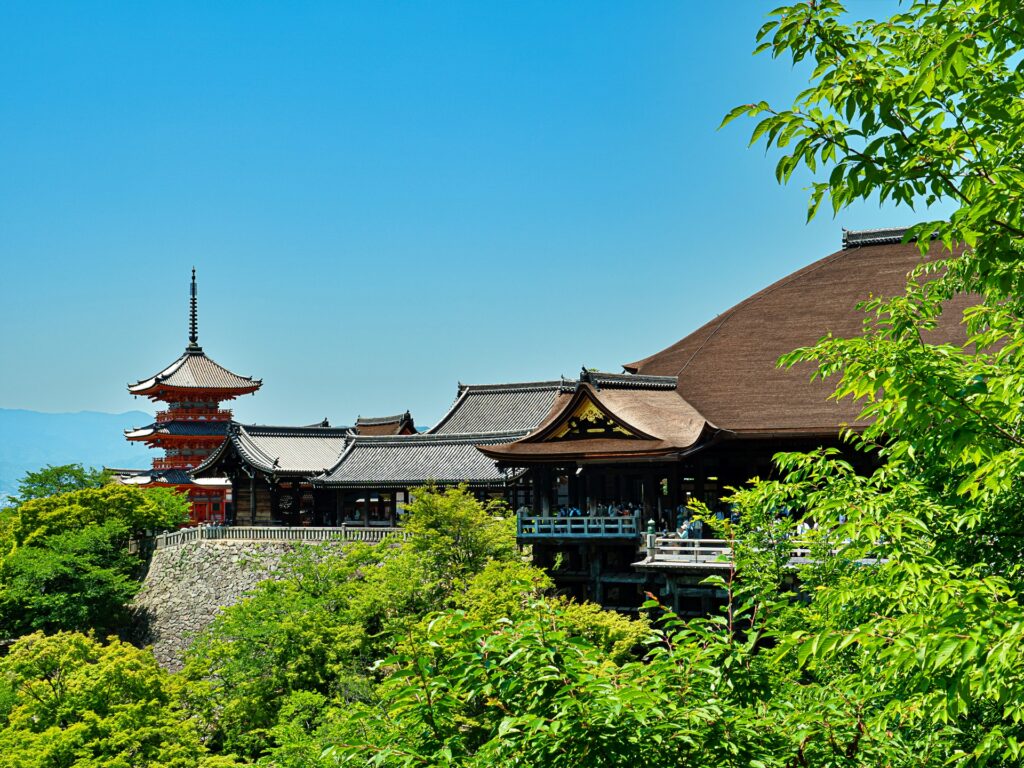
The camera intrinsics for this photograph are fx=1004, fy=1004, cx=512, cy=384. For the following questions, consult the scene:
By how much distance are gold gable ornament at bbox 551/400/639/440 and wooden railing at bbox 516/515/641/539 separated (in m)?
2.18

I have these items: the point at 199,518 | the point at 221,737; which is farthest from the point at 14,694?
the point at 199,518

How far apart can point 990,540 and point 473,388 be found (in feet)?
126

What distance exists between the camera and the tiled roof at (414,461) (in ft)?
123

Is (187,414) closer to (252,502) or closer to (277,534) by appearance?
(252,502)

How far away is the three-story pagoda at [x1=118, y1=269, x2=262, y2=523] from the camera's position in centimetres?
5672

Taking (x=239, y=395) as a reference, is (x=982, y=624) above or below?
below

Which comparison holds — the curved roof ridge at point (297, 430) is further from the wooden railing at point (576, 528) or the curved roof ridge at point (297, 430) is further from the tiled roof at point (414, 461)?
the wooden railing at point (576, 528)

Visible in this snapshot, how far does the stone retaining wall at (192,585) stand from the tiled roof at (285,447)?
5595 mm

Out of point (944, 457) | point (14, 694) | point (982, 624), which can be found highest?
point (944, 457)

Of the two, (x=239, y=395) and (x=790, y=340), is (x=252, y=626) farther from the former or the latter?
(x=239, y=395)

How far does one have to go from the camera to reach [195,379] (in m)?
58.3

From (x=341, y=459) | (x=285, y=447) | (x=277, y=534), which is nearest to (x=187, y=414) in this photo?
(x=285, y=447)

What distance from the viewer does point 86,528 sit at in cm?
3903

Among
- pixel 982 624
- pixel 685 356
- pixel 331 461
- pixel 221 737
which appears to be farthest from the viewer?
pixel 331 461
